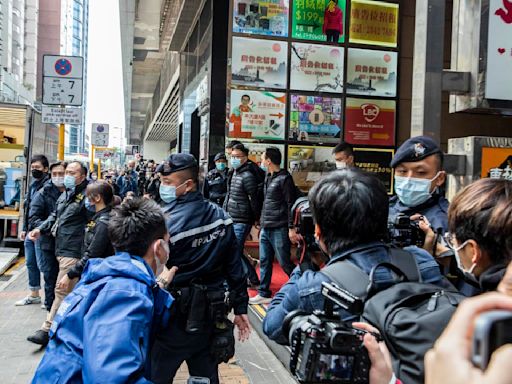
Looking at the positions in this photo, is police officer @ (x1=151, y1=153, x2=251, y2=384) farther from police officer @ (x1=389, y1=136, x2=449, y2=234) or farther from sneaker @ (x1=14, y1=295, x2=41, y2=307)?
sneaker @ (x1=14, y1=295, x2=41, y2=307)

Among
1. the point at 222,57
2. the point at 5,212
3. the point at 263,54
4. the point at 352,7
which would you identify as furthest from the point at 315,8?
the point at 5,212

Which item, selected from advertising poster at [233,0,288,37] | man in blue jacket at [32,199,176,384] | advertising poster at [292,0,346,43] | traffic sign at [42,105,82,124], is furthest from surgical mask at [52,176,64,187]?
man in blue jacket at [32,199,176,384]

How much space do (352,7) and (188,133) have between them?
636 cm

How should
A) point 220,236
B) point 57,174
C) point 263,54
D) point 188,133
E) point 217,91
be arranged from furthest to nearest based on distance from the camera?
point 188,133 < point 217,91 < point 263,54 < point 57,174 < point 220,236

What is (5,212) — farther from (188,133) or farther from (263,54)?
(263,54)

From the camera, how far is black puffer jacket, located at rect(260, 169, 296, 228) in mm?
6117

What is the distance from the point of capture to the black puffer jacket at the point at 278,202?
20.1 feet

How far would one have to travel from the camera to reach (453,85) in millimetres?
3982

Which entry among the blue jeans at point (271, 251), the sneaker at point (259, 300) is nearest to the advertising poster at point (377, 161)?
Result: the blue jeans at point (271, 251)

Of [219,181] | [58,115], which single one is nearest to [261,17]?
[219,181]

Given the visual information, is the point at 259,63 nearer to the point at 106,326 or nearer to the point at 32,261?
the point at 32,261

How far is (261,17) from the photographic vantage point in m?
8.35

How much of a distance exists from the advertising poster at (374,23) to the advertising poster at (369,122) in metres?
1.03

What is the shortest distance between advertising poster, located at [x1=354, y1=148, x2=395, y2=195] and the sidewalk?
4297 mm
